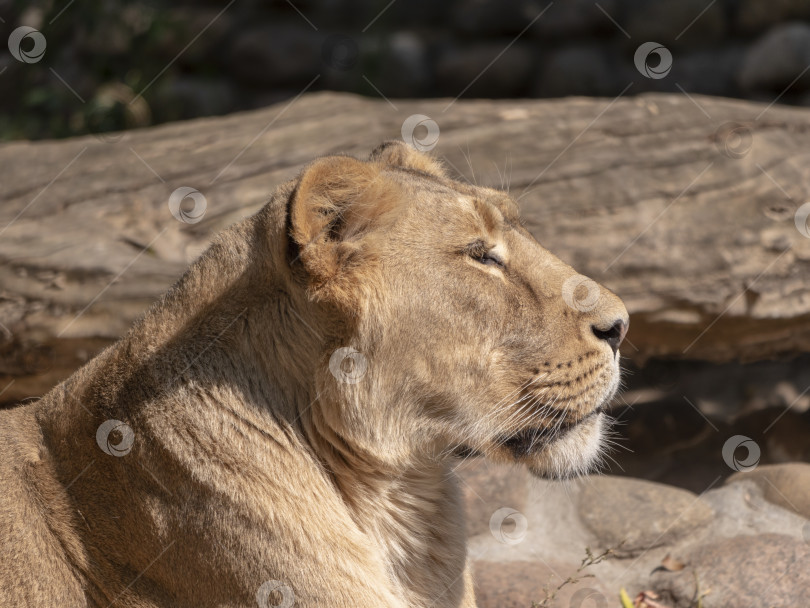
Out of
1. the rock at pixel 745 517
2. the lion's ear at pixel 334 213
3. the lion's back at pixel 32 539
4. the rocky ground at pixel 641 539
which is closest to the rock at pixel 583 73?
the rocky ground at pixel 641 539

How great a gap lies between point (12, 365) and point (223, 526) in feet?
7.69

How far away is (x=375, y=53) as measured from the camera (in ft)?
25.6

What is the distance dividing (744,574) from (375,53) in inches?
216

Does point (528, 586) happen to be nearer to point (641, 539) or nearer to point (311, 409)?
point (641, 539)

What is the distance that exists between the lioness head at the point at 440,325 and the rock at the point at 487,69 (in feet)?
15.9

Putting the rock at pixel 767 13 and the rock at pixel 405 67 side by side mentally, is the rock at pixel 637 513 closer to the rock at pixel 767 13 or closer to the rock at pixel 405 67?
the rock at pixel 767 13

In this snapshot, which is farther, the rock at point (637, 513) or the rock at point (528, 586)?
the rock at point (637, 513)

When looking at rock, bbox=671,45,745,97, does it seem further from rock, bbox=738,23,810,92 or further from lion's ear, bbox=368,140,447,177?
lion's ear, bbox=368,140,447,177

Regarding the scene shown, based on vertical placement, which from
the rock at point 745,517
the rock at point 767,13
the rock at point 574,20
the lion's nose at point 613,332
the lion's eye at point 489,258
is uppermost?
the rock at point 574,20

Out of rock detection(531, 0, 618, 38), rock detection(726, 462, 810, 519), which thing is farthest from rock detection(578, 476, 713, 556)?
rock detection(531, 0, 618, 38)

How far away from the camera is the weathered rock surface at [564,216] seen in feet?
13.8

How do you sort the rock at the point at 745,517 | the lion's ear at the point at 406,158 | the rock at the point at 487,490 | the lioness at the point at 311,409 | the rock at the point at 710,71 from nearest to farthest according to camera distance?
1. the lioness at the point at 311,409
2. the lion's ear at the point at 406,158
3. the rock at the point at 745,517
4. the rock at the point at 487,490
5. the rock at the point at 710,71

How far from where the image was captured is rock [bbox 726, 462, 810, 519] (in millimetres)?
3990

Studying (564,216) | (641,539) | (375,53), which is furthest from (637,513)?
(375,53)
